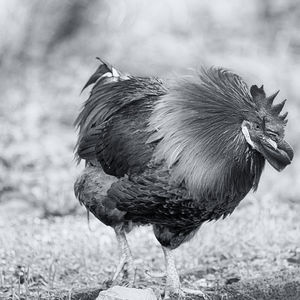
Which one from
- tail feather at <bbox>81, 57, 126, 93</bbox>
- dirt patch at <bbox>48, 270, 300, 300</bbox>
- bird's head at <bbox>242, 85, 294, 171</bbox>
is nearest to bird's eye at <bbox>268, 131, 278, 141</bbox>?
bird's head at <bbox>242, 85, 294, 171</bbox>

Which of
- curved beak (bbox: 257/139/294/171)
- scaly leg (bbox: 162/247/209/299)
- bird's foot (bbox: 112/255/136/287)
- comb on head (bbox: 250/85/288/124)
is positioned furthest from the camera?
bird's foot (bbox: 112/255/136/287)

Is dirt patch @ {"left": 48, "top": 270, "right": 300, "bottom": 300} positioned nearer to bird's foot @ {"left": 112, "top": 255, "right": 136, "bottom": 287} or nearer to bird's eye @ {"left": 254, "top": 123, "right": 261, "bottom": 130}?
bird's foot @ {"left": 112, "top": 255, "right": 136, "bottom": 287}

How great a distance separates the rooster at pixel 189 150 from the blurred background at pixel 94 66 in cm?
222

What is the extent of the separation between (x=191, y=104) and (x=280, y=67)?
5681 mm

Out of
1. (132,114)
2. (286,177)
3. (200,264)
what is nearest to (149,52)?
(286,177)

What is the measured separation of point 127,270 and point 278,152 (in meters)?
1.50

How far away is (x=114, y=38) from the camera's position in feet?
31.0

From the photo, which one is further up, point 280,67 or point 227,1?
point 227,1

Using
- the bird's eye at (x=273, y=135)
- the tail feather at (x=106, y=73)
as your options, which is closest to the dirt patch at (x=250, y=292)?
the bird's eye at (x=273, y=135)

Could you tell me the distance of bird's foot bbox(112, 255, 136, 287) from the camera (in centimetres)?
452

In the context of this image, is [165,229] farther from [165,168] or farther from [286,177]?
[286,177]

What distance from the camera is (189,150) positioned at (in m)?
4.00

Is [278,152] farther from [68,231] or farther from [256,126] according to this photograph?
[68,231]

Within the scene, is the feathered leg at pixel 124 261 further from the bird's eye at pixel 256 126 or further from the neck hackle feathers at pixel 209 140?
the bird's eye at pixel 256 126
